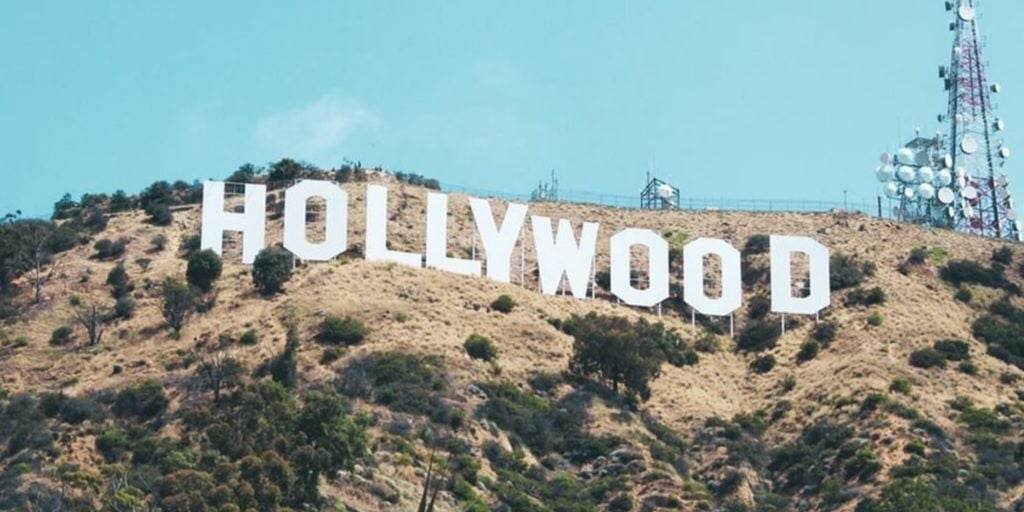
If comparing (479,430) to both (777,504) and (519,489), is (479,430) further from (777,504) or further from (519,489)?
(777,504)

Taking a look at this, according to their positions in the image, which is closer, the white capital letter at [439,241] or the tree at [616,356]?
the tree at [616,356]

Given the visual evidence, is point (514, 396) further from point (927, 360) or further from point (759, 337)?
point (927, 360)

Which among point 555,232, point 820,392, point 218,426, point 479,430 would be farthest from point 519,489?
point 555,232

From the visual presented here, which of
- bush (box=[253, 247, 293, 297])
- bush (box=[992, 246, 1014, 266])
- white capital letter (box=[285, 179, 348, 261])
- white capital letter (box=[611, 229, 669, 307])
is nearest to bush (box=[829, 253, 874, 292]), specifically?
bush (box=[992, 246, 1014, 266])

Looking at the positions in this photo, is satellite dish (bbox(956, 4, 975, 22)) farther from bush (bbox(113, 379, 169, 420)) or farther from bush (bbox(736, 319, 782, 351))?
bush (bbox(113, 379, 169, 420))

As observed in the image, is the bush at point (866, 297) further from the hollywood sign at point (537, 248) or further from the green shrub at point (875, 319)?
the green shrub at point (875, 319)

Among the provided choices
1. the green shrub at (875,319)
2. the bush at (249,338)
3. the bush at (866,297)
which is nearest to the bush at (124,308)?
the bush at (249,338)
